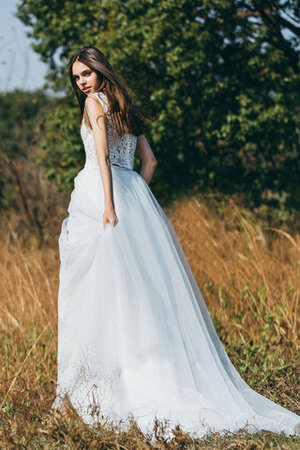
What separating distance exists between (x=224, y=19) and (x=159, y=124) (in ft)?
5.44

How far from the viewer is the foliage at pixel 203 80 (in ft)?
22.1

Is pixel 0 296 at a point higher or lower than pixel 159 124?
lower

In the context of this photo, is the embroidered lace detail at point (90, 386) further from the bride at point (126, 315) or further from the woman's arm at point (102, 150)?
the woman's arm at point (102, 150)

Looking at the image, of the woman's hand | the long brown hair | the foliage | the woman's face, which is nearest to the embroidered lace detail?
the woman's hand

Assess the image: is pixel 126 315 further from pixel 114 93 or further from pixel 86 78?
pixel 86 78

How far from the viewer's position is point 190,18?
682 centimetres

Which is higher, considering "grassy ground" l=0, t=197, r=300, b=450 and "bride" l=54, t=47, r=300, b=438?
"bride" l=54, t=47, r=300, b=438

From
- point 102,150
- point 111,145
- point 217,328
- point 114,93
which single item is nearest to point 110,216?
point 102,150

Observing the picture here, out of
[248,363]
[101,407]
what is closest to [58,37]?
[248,363]

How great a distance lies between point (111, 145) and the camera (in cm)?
325

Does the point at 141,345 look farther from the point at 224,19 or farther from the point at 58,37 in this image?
the point at 58,37

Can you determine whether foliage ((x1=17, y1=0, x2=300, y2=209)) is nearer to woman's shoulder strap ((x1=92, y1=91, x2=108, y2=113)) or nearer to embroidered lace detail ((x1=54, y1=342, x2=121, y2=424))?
woman's shoulder strap ((x1=92, y1=91, x2=108, y2=113))

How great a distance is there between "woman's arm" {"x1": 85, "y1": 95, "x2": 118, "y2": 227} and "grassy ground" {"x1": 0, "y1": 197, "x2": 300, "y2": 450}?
1.13 m

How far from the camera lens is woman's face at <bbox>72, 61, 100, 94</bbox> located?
10.8ft
